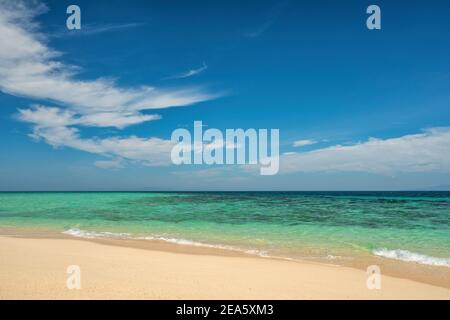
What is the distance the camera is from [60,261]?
9.46 meters

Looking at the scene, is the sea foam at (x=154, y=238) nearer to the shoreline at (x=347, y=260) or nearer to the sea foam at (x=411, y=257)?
the shoreline at (x=347, y=260)

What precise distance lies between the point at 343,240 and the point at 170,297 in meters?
10.8

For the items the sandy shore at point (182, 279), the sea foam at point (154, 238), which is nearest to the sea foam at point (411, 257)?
the sandy shore at point (182, 279)

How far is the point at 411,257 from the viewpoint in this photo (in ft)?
37.6

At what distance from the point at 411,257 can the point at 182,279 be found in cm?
880

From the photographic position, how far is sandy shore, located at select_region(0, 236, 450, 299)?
657 centimetres

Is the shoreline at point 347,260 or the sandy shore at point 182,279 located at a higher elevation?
the sandy shore at point 182,279

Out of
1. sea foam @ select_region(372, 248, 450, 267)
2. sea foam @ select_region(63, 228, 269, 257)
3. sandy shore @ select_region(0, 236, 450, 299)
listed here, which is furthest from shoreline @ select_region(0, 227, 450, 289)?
sandy shore @ select_region(0, 236, 450, 299)

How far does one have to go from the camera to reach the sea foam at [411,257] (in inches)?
420

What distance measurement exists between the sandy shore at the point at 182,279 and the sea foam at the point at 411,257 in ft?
9.97

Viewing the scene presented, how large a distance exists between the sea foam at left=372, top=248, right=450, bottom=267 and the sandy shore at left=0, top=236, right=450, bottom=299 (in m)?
3.04

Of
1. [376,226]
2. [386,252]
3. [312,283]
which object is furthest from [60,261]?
[376,226]

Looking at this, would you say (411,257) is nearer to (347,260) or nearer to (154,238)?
(347,260)

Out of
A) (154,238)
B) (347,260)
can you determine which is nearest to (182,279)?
(347,260)
